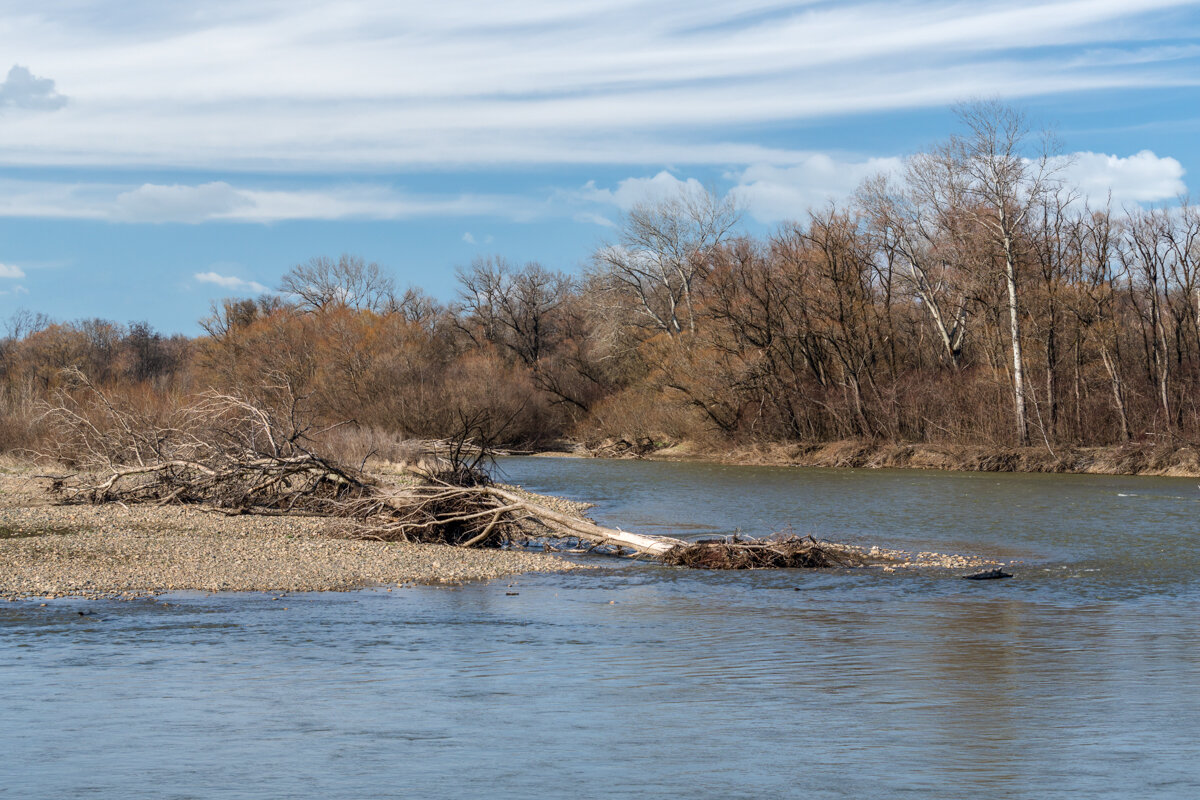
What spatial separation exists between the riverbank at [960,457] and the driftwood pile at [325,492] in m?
23.2

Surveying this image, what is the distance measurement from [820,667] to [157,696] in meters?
5.84

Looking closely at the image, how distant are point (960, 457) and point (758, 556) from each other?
25.7 metres

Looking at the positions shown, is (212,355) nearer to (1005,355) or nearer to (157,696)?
(1005,355)

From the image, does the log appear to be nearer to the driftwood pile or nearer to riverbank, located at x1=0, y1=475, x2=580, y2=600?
the driftwood pile

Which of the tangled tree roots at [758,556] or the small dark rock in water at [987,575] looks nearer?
the small dark rock in water at [987,575]

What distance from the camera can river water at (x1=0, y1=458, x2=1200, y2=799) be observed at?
7070mm

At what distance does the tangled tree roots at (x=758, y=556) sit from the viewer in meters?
16.7

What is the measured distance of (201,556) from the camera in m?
16.4

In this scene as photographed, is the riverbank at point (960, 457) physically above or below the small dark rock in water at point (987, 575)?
above

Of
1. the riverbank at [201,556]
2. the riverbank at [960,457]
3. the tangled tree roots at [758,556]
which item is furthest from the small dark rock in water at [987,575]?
the riverbank at [960,457]

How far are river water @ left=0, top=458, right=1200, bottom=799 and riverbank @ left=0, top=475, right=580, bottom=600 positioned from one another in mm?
968

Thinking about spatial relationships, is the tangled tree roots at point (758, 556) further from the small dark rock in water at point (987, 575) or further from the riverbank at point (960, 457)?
the riverbank at point (960, 457)

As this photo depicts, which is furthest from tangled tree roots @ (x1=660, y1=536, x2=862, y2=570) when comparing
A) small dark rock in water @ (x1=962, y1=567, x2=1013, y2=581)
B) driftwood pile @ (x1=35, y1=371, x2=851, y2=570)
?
small dark rock in water @ (x1=962, y1=567, x2=1013, y2=581)

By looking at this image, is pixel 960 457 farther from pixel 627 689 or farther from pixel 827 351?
pixel 627 689
